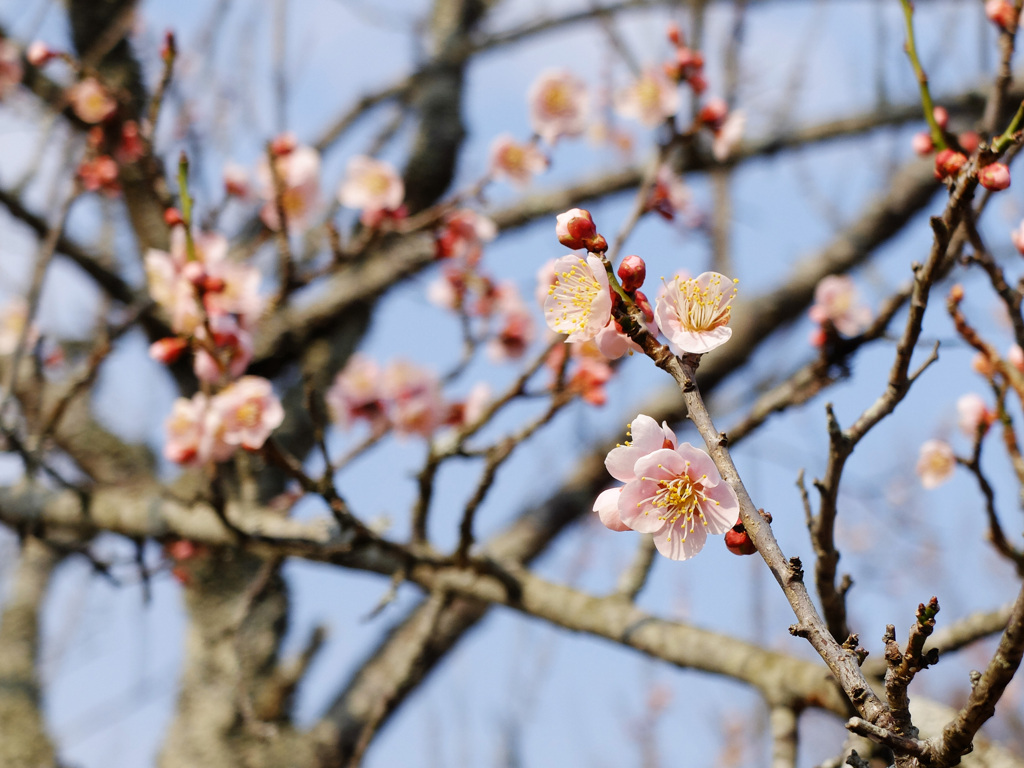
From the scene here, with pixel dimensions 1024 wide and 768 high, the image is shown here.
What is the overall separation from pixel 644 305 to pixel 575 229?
12 centimetres

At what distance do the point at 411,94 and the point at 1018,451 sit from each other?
3541 mm

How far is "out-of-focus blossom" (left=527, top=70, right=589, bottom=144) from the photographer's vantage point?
2.86 m

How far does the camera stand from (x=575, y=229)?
0.90 meters

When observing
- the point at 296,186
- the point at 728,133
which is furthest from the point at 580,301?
the point at 296,186

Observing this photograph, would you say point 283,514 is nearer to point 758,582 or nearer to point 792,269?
point 792,269

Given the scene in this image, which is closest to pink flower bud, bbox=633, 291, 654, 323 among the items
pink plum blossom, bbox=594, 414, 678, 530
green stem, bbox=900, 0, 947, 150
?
→ pink plum blossom, bbox=594, 414, 678, 530

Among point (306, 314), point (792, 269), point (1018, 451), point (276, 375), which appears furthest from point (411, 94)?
point (1018, 451)

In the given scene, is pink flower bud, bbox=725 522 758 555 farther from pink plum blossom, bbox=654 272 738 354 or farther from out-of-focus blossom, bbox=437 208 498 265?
out-of-focus blossom, bbox=437 208 498 265

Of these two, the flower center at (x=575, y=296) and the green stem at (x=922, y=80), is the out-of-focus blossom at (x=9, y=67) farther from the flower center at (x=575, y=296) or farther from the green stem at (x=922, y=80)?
the green stem at (x=922, y=80)

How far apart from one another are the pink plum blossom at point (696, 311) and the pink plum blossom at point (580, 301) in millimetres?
67

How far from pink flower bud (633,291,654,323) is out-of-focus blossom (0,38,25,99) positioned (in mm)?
3379

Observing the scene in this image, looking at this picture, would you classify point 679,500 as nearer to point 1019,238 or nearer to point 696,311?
point 696,311

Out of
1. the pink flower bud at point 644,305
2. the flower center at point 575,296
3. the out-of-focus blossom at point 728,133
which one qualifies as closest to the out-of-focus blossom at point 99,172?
the out-of-focus blossom at point 728,133

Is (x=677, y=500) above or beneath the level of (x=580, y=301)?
beneath
